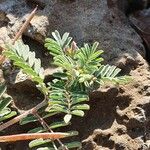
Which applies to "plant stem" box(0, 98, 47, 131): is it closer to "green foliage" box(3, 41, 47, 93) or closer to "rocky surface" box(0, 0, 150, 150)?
"green foliage" box(3, 41, 47, 93)

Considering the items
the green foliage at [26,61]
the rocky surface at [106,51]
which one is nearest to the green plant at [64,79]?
the green foliage at [26,61]

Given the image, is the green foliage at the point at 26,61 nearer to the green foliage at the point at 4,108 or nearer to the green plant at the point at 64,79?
the green plant at the point at 64,79

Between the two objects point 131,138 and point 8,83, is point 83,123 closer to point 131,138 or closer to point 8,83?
point 131,138

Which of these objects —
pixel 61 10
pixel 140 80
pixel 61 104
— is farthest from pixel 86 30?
pixel 61 104

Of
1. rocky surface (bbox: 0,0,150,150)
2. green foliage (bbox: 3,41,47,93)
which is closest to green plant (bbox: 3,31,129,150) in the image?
green foliage (bbox: 3,41,47,93)

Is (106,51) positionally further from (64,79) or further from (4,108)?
(4,108)
